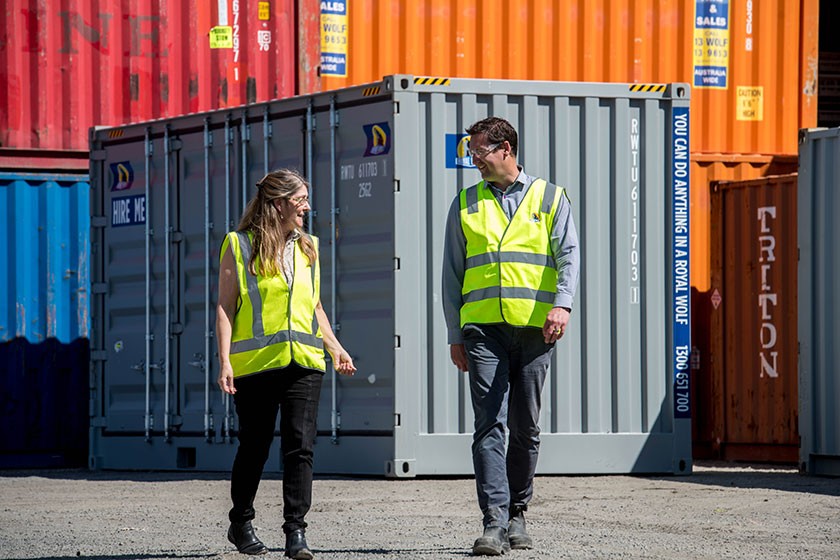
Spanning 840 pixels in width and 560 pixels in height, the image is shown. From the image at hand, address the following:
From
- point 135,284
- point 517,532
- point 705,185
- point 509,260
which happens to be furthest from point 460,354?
point 705,185

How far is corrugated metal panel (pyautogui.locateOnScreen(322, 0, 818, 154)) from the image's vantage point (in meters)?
14.0

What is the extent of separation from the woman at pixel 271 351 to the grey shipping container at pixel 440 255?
406 cm

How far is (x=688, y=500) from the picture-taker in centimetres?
929

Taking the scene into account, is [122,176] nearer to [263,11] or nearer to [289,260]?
[263,11]

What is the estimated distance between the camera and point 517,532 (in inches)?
269

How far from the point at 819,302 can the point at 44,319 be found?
21.6 feet

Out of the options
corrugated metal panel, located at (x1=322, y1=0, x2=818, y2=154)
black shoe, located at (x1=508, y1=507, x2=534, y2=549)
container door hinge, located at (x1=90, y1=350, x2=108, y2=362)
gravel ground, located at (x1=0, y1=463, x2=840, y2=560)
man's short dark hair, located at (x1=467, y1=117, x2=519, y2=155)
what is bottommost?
gravel ground, located at (x1=0, y1=463, x2=840, y2=560)

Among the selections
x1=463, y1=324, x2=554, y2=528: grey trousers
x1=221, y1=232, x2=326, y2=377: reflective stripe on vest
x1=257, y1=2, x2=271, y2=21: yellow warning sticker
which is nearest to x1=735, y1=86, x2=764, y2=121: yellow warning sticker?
x1=257, y1=2, x2=271, y2=21: yellow warning sticker

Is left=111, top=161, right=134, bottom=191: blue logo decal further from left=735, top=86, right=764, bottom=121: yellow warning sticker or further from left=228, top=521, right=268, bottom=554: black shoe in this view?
left=228, top=521, right=268, bottom=554: black shoe

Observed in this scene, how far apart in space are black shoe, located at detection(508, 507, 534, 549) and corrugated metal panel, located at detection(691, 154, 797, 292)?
7.51 meters

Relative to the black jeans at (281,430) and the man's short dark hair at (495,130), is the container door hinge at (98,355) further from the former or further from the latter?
the man's short dark hair at (495,130)

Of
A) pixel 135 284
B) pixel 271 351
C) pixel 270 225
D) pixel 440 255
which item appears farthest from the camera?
pixel 135 284

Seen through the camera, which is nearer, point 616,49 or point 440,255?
point 440,255

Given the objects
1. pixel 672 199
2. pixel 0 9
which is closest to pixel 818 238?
pixel 672 199
